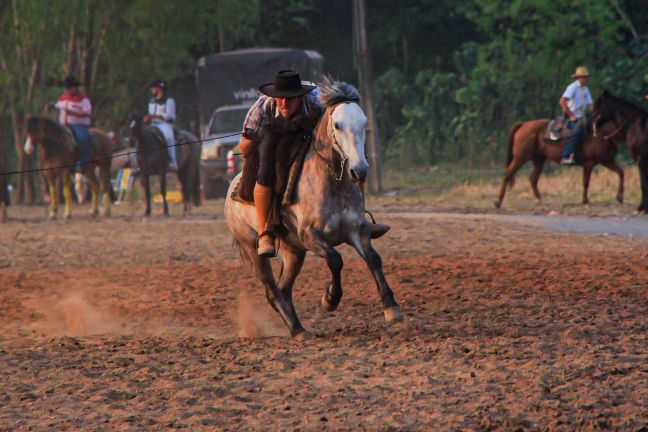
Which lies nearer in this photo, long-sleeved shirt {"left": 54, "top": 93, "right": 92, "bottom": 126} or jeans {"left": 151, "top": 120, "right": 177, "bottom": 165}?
long-sleeved shirt {"left": 54, "top": 93, "right": 92, "bottom": 126}

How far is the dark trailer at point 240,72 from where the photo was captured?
3378 cm

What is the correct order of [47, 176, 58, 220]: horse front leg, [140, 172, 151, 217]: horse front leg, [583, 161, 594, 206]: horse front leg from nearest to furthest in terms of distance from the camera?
[583, 161, 594, 206]: horse front leg < [47, 176, 58, 220]: horse front leg < [140, 172, 151, 217]: horse front leg

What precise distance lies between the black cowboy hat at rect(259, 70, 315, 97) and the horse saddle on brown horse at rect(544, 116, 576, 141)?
14504 mm

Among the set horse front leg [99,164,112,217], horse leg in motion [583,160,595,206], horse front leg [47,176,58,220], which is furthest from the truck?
horse leg in motion [583,160,595,206]

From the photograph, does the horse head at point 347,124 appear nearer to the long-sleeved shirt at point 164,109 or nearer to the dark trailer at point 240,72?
the long-sleeved shirt at point 164,109

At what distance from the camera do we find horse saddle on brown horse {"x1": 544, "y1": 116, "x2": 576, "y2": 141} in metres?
22.5

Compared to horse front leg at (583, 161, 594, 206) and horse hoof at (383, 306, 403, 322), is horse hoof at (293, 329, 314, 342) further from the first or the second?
horse front leg at (583, 161, 594, 206)

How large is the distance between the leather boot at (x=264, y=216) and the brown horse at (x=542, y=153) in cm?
1372

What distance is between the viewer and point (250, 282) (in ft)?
42.1

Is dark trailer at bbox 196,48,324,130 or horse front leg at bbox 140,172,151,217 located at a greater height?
dark trailer at bbox 196,48,324,130

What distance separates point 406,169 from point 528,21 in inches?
221

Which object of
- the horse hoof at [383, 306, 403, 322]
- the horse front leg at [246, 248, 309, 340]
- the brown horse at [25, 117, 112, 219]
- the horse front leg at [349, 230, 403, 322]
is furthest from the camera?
the brown horse at [25, 117, 112, 219]

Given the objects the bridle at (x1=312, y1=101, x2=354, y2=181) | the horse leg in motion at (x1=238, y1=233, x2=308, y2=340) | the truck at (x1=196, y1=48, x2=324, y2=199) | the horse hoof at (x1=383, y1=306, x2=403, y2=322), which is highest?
the truck at (x1=196, y1=48, x2=324, y2=199)

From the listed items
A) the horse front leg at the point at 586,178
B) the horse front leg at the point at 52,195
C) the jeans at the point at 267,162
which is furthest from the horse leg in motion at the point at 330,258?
the horse front leg at the point at 52,195
